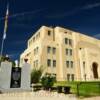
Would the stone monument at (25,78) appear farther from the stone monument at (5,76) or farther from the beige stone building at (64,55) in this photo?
the beige stone building at (64,55)

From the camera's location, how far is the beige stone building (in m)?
46.2

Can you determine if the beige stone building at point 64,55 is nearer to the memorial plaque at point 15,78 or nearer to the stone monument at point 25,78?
the stone monument at point 25,78

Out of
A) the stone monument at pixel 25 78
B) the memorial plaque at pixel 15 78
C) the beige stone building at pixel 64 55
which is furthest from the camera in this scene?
the beige stone building at pixel 64 55

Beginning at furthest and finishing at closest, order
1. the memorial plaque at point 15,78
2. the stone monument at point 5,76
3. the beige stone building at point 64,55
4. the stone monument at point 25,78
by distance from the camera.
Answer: the beige stone building at point 64,55
the stone monument at point 25,78
the memorial plaque at point 15,78
the stone monument at point 5,76

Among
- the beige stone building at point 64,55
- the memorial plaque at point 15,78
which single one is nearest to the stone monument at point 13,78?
the memorial plaque at point 15,78

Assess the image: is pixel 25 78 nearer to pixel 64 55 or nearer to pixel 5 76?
pixel 5 76

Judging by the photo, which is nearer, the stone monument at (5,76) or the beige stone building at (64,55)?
the stone monument at (5,76)

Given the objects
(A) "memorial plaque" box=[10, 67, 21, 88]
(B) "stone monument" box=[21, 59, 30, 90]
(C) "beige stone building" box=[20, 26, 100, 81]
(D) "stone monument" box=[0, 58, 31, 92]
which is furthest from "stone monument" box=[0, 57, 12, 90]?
(C) "beige stone building" box=[20, 26, 100, 81]

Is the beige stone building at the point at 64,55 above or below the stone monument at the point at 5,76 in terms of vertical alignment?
above

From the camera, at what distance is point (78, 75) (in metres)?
50.3

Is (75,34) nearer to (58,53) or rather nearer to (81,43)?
(81,43)

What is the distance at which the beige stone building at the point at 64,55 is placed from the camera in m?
46.2

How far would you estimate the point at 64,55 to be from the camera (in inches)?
1939

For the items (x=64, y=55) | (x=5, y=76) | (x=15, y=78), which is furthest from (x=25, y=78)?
(x=64, y=55)
